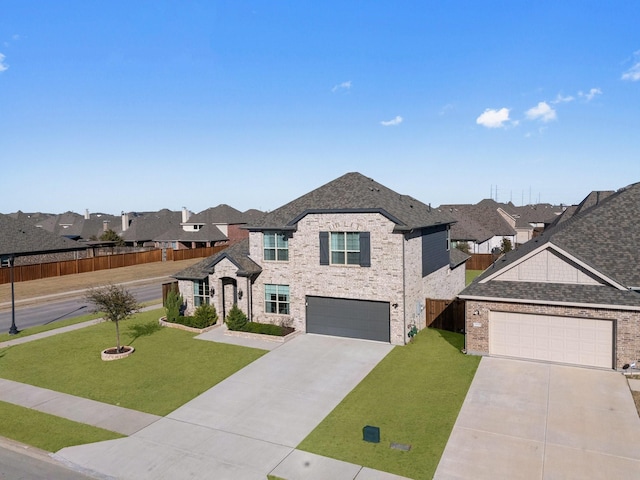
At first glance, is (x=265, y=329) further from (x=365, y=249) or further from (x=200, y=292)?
(x=365, y=249)

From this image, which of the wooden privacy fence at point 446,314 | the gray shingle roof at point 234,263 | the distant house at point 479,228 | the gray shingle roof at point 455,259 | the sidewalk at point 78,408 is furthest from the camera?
the distant house at point 479,228

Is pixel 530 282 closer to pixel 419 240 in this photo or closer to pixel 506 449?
pixel 419 240

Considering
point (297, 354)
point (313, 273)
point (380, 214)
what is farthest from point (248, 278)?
point (380, 214)

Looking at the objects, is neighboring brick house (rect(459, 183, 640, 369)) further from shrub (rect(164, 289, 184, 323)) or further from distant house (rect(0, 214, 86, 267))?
distant house (rect(0, 214, 86, 267))

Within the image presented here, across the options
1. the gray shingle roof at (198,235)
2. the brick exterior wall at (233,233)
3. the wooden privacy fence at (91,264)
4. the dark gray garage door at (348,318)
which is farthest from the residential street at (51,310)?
the brick exterior wall at (233,233)

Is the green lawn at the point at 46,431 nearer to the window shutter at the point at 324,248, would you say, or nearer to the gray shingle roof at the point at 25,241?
the window shutter at the point at 324,248

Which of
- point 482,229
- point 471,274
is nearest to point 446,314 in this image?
point 471,274
